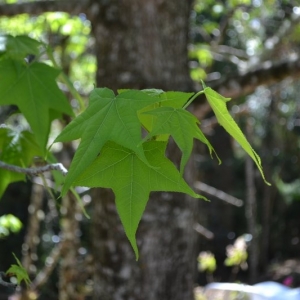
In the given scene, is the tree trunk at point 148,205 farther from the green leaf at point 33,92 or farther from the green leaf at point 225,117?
the green leaf at point 225,117

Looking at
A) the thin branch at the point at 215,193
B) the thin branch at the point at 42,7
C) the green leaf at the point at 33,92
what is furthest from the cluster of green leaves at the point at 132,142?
the thin branch at the point at 215,193

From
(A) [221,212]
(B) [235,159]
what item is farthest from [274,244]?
(B) [235,159]

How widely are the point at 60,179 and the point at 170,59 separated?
0.83 meters

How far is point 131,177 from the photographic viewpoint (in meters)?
0.51

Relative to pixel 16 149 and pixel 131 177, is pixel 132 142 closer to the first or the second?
pixel 131 177

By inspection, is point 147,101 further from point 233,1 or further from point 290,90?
point 290,90

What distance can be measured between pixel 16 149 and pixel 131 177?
0.31m

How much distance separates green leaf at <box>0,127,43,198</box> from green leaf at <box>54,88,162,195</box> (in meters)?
0.27

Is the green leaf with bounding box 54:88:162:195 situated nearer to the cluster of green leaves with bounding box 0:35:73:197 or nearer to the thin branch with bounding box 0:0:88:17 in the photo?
the cluster of green leaves with bounding box 0:35:73:197

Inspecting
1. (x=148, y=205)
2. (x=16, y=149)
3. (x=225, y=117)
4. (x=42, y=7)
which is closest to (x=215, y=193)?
(x=148, y=205)

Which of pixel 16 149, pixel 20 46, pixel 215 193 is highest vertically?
pixel 20 46

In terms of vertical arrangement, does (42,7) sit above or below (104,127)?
above

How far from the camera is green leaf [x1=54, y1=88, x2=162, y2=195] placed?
0.47 meters

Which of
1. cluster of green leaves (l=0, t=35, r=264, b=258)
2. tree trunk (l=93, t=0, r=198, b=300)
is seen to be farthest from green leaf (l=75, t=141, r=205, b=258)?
tree trunk (l=93, t=0, r=198, b=300)
